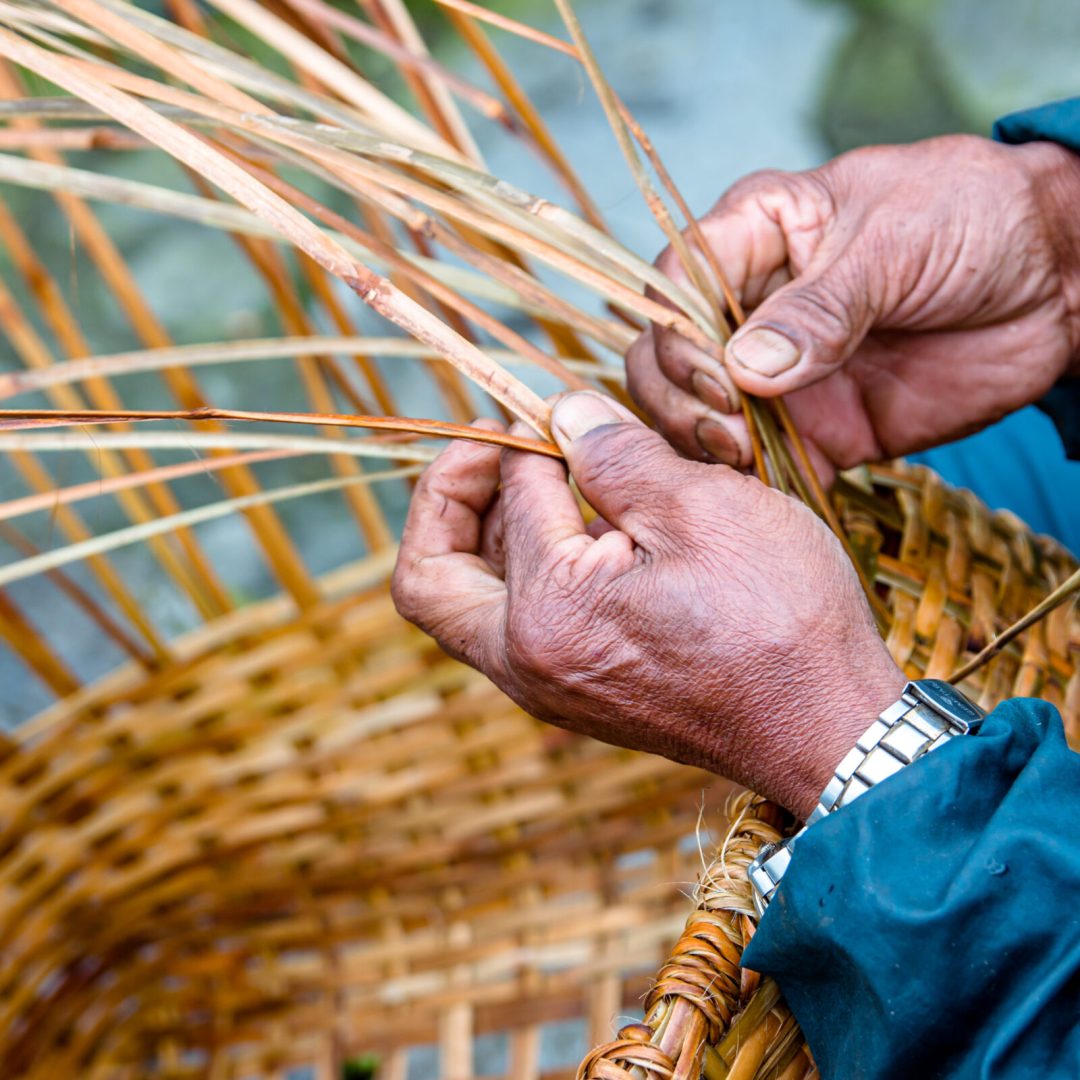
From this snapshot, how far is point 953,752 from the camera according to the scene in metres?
0.48

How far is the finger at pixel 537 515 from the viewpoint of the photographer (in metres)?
0.56

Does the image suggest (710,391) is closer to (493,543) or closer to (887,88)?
(493,543)

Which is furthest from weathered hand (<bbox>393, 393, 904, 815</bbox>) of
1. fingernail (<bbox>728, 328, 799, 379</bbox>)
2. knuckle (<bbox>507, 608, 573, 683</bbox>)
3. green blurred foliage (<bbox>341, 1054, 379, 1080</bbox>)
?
green blurred foliage (<bbox>341, 1054, 379, 1080</bbox>)

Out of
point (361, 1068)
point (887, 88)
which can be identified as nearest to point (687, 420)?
point (361, 1068)

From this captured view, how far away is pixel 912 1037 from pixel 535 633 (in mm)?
231

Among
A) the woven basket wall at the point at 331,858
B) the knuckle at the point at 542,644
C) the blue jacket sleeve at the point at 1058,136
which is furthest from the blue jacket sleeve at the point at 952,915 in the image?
the woven basket wall at the point at 331,858

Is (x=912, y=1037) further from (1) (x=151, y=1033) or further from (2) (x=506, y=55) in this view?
(2) (x=506, y=55)

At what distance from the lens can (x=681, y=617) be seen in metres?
0.53

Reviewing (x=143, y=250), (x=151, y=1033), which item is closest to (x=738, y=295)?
(x=151, y=1033)

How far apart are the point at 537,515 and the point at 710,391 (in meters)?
0.17

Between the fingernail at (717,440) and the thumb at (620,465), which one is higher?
the thumb at (620,465)

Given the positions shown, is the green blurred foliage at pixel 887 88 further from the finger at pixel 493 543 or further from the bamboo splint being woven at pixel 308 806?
Result: the finger at pixel 493 543

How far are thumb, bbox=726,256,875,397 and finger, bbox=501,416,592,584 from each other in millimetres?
134

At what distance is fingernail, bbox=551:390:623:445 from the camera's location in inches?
23.4
